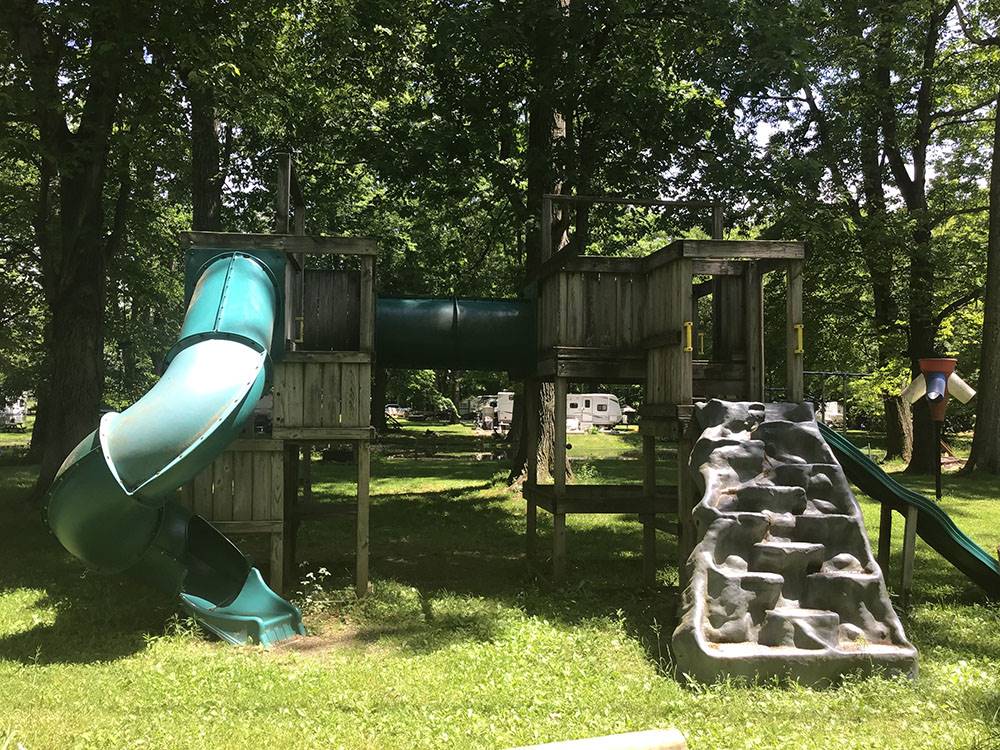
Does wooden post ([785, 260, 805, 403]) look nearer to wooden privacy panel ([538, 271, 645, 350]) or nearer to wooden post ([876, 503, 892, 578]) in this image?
wooden privacy panel ([538, 271, 645, 350])

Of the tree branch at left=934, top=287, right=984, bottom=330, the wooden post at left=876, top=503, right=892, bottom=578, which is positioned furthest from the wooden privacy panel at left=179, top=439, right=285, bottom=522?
the tree branch at left=934, top=287, right=984, bottom=330

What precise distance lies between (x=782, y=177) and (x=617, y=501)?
6.78 meters

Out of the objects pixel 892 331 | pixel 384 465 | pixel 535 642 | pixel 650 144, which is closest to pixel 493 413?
pixel 384 465

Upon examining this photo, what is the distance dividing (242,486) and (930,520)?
6.36m

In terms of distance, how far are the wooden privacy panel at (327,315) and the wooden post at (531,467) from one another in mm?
2778

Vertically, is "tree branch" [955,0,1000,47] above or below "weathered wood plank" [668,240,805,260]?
above

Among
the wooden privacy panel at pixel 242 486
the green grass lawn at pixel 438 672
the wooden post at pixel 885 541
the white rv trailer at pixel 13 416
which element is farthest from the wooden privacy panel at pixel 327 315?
the white rv trailer at pixel 13 416

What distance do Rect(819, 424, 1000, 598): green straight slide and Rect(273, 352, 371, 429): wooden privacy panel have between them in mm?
4369

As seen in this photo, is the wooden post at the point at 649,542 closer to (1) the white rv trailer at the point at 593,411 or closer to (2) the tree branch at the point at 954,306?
(2) the tree branch at the point at 954,306

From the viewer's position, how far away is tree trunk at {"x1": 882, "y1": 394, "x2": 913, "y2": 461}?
21000mm

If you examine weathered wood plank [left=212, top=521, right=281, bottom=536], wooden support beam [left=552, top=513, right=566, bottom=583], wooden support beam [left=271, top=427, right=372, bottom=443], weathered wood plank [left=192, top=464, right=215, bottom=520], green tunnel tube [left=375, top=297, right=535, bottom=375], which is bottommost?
wooden support beam [left=552, top=513, right=566, bottom=583]

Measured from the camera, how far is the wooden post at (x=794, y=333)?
7.64m

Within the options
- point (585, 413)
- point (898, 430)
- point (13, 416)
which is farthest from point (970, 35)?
point (13, 416)

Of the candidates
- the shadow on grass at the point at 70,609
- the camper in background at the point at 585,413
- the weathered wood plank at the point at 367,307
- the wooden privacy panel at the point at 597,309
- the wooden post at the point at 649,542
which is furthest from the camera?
the camper in background at the point at 585,413
